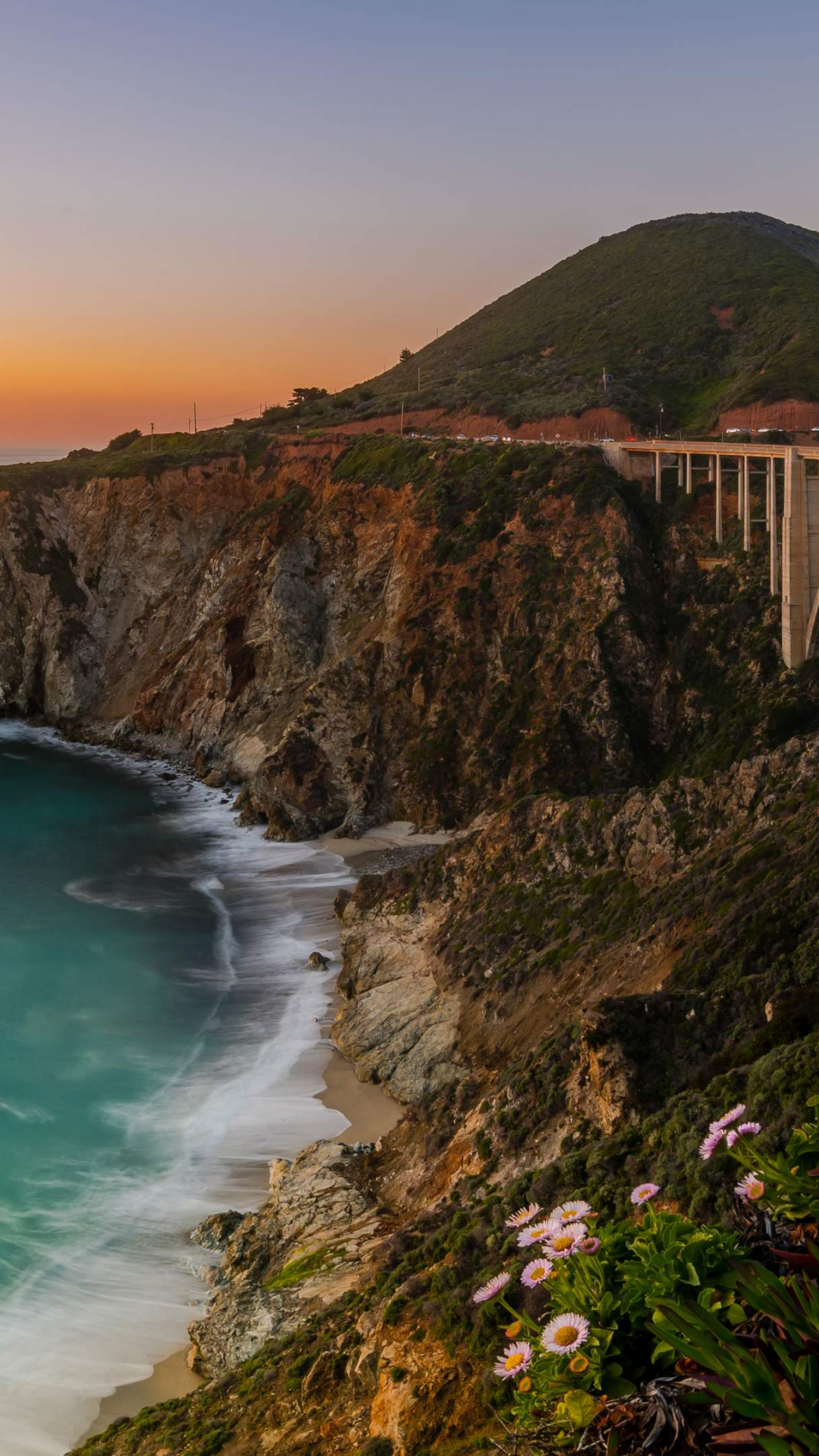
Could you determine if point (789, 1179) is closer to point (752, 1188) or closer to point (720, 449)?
point (752, 1188)

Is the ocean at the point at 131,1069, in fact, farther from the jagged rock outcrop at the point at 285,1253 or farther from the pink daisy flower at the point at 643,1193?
the pink daisy flower at the point at 643,1193

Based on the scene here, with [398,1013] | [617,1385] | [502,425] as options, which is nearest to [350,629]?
[502,425]

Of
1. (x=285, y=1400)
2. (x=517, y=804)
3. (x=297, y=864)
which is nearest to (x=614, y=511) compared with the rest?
(x=297, y=864)

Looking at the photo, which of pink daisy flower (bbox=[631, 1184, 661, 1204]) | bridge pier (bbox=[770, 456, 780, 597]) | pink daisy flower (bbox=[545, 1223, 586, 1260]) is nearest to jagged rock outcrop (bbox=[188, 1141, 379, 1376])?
pink daisy flower (bbox=[631, 1184, 661, 1204])

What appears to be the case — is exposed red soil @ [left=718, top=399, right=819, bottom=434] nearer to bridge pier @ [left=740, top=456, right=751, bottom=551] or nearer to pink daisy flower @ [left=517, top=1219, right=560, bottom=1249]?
bridge pier @ [left=740, top=456, right=751, bottom=551]

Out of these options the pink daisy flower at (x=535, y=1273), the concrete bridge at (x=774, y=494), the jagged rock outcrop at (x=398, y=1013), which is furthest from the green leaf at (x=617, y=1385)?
the concrete bridge at (x=774, y=494)

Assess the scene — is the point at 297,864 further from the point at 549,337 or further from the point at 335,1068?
the point at 549,337
